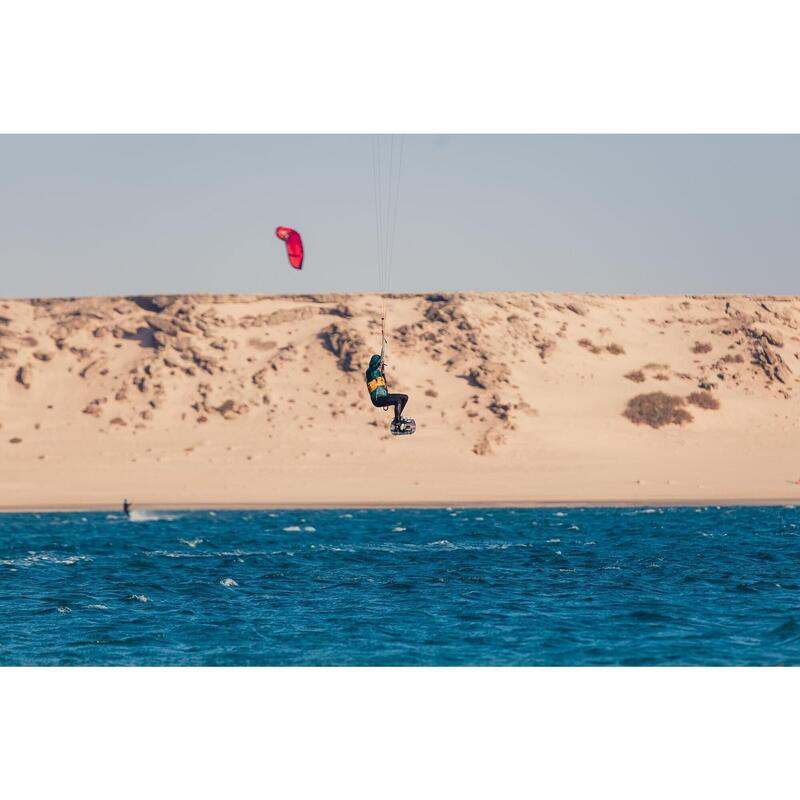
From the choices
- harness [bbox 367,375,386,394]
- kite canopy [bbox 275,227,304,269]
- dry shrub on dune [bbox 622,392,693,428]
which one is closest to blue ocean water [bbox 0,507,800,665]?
harness [bbox 367,375,386,394]

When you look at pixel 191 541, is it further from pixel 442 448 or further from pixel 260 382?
pixel 260 382

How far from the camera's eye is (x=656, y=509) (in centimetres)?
6581

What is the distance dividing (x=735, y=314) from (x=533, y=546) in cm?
6485

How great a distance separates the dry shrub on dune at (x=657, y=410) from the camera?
85700 mm

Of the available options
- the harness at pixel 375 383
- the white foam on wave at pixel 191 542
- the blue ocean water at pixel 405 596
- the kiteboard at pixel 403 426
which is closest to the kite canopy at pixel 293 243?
the harness at pixel 375 383

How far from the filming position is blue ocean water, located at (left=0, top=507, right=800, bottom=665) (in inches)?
872

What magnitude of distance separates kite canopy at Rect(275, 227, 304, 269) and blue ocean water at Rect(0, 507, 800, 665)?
8.43 meters

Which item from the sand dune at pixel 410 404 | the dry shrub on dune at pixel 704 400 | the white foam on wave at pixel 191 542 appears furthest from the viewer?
the dry shrub on dune at pixel 704 400

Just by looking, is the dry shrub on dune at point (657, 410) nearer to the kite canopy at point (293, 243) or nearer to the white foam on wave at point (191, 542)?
the white foam on wave at point (191, 542)

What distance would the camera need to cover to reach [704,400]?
3511 inches

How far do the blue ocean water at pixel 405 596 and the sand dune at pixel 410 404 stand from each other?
21.5 metres

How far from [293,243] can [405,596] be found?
9408 mm

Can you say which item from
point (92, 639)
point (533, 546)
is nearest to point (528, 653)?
point (92, 639)

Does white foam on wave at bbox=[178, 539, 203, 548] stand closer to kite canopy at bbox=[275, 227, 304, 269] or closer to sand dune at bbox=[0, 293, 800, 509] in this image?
kite canopy at bbox=[275, 227, 304, 269]
